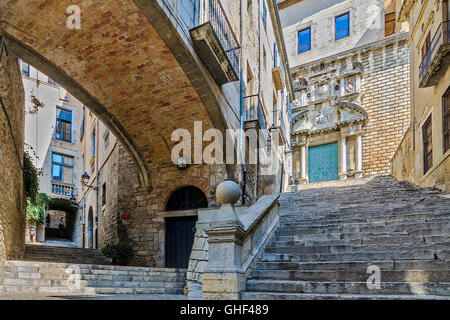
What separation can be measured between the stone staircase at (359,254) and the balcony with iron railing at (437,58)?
333 centimetres

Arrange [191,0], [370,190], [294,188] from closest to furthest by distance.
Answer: [191,0] → [370,190] → [294,188]

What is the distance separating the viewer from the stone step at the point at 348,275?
14.4 ft

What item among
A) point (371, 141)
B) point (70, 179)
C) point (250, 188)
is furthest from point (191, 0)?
point (70, 179)

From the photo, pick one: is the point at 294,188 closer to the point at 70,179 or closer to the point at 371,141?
the point at 371,141

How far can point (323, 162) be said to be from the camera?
2248 cm

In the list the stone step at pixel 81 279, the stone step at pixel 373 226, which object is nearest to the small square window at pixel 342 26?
the stone step at pixel 373 226

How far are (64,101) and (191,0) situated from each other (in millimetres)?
17787

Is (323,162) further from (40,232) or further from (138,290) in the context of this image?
(138,290)

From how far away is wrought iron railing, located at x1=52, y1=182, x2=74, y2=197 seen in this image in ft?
71.9

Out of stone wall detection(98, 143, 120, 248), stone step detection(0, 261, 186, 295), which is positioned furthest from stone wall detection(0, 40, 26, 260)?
stone wall detection(98, 143, 120, 248)

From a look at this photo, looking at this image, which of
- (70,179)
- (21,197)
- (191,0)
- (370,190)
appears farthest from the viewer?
(70,179)

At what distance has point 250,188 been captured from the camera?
1176 cm

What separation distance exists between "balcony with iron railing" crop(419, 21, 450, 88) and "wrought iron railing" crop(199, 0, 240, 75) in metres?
4.79

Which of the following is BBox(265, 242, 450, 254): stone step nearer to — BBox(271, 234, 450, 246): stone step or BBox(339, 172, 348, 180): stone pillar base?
BBox(271, 234, 450, 246): stone step
